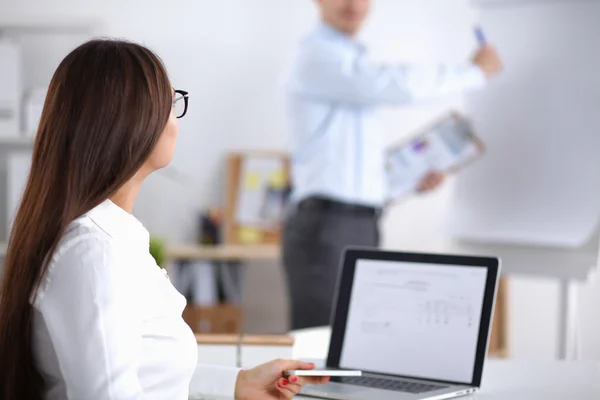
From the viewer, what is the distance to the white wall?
4664 mm

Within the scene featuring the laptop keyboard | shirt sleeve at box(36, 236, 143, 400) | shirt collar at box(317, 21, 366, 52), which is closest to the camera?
shirt sleeve at box(36, 236, 143, 400)

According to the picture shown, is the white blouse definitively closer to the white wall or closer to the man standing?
the man standing

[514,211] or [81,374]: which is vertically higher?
[514,211]

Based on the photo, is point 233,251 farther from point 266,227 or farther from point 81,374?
point 81,374

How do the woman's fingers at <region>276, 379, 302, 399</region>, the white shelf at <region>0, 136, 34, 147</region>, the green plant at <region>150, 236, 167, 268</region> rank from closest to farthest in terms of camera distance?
the woman's fingers at <region>276, 379, 302, 399</region>, the green plant at <region>150, 236, 167, 268</region>, the white shelf at <region>0, 136, 34, 147</region>

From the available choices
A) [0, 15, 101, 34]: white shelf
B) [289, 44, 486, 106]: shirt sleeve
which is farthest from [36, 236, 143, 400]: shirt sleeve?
[0, 15, 101, 34]: white shelf

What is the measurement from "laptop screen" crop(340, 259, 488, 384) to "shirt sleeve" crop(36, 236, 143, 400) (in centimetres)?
65

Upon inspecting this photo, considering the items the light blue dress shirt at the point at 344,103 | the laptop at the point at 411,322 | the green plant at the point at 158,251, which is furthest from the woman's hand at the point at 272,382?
the green plant at the point at 158,251

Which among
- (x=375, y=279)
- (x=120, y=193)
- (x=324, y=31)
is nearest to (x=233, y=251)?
(x=324, y=31)

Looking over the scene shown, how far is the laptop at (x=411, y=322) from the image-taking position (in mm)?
1551

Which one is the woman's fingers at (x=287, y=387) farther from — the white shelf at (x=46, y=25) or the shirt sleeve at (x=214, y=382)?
the white shelf at (x=46, y=25)

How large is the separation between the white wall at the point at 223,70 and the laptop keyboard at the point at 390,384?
3124 mm

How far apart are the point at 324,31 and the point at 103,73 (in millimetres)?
1967

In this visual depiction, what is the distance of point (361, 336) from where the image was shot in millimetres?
1646
